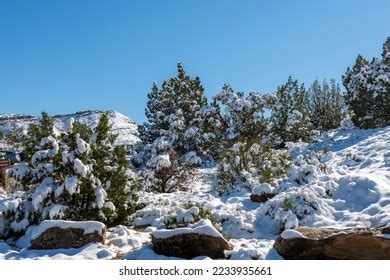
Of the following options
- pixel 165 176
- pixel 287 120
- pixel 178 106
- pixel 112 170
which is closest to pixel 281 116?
pixel 287 120

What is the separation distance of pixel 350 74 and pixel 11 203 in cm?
1984

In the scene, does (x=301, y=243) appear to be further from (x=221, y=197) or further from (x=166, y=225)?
(x=221, y=197)

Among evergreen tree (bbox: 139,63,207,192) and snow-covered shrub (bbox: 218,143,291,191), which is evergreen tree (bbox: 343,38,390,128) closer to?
evergreen tree (bbox: 139,63,207,192)

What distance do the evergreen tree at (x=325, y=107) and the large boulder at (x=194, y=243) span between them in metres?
25.4

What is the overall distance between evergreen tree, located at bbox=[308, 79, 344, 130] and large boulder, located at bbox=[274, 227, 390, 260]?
25214 millimetres

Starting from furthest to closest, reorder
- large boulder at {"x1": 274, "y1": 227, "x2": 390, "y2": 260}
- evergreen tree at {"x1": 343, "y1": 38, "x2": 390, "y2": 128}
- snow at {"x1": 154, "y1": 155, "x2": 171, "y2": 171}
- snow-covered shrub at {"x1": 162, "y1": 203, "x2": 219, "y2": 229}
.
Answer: evergreen tree at {"x1": 343, "y1": 38, "x2": 390, "y2": 128} < snow at {"x1": 154, "y1": 155, "x2": 171, "y2": 171} < snow-covered shrub at {"x1": 162, "y1": 203, "x2": 219, "y2": 229} < large boulder at {"x1": 274, "y1": 227, "x2": 390, "y2": 260}

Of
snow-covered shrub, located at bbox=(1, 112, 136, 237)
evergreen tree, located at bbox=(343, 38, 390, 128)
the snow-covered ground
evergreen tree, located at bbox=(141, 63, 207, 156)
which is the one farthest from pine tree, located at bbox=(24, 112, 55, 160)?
evergreen tree, located at bbox=(343, 38, 390, 128)

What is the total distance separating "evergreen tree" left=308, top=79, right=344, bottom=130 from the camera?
3128cm

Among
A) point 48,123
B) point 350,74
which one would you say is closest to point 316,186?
point 48,123

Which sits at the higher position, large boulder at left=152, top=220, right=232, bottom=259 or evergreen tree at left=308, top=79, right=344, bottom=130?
evergreen tree at left=308, top=79, right=344, bottom=130

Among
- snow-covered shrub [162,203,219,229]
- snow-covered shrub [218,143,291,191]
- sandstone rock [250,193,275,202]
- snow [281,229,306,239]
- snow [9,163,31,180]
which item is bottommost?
snow [281,229,306,239]

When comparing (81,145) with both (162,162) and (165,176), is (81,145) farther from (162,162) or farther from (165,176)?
(165,176)

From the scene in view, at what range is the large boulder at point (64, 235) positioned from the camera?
769cm

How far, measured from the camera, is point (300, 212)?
8492mm
